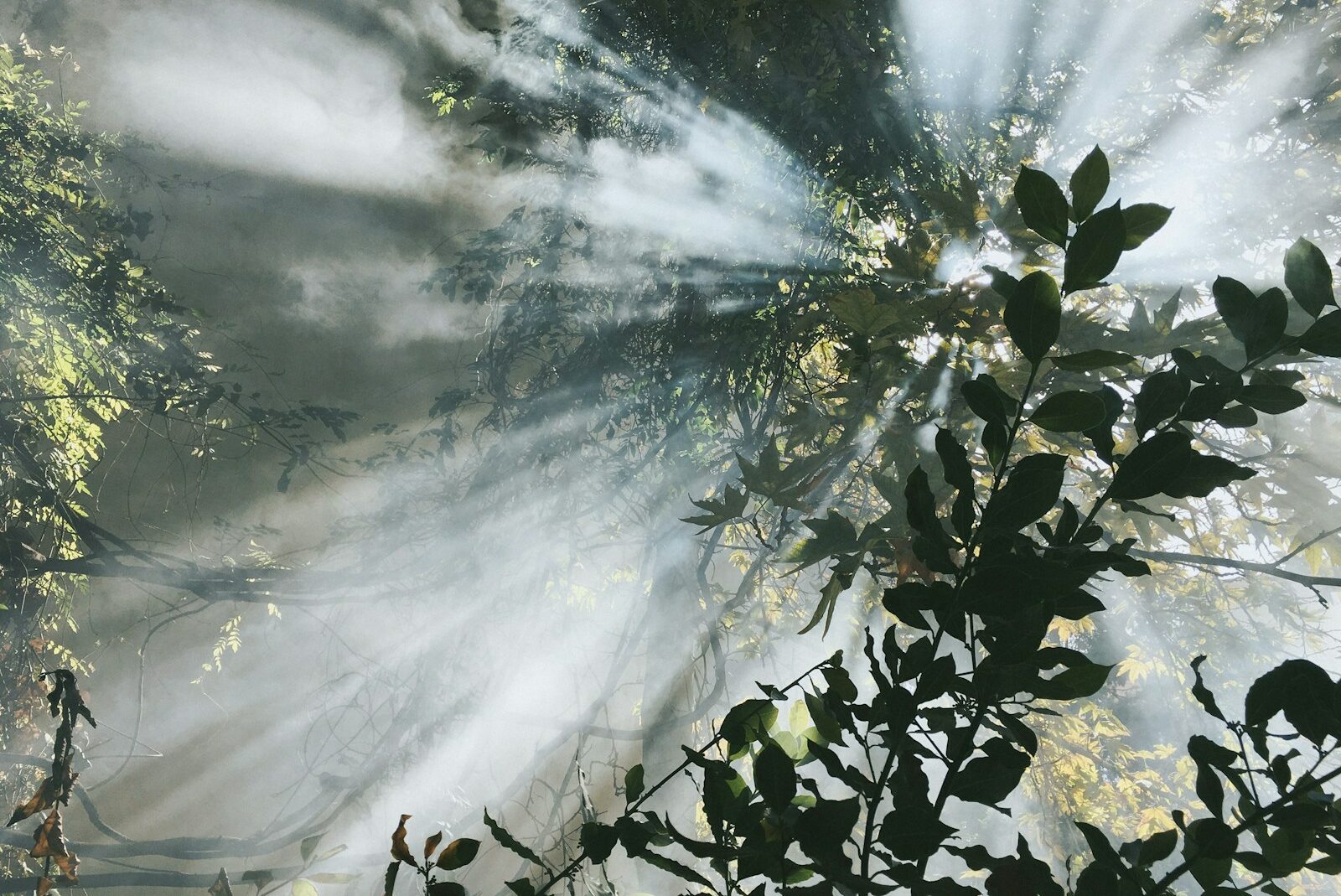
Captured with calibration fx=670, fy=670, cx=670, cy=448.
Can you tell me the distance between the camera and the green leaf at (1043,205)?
0.20 metres

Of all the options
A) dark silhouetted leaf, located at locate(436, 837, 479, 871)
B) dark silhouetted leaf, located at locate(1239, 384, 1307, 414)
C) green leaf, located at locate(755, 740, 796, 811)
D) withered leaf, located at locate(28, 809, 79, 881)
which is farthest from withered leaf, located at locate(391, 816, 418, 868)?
withered leaf, located at locate(28, 809, 79, 881)

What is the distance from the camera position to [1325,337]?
22 cm

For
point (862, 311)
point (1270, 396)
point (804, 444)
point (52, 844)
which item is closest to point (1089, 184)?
point (1270, 396)

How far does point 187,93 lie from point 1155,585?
3583 mm

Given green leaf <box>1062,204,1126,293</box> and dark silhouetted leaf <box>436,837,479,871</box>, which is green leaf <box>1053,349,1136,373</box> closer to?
green leaf <box>1062,204,1126,293</box>

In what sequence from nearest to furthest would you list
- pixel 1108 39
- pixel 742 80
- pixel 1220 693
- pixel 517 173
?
1. pixel 742 80
2. pixel 1108 39
3. pixel 517 173
4. pixel 1220 693

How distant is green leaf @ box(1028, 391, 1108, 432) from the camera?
0.21 metres

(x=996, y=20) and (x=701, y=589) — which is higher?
(x=996, y=20)

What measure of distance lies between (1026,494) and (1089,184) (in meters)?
0.10

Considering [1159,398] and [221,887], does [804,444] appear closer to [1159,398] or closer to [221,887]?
[1159,398]

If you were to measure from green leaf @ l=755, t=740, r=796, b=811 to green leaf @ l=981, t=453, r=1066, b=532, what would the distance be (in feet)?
0.38

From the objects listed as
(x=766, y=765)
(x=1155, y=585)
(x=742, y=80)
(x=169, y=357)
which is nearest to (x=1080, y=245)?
(x=766, y=765)

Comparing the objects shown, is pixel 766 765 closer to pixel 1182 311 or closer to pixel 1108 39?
pixel 1182 311

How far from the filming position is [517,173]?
2.02 m
